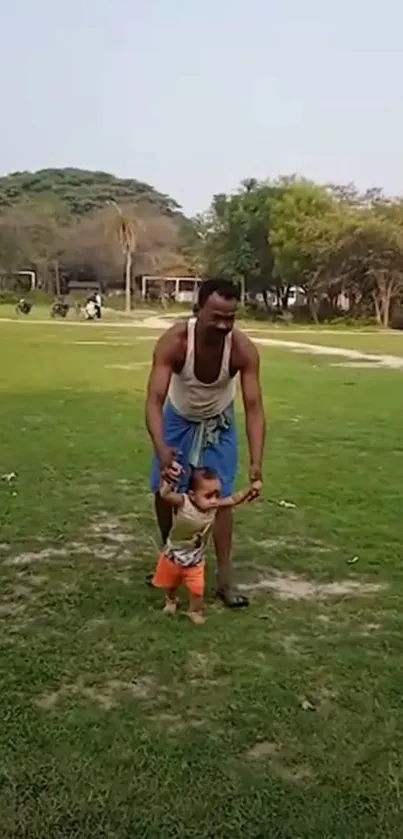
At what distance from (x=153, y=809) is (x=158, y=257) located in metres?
66.9

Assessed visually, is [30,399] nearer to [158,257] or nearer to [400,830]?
[400,830]

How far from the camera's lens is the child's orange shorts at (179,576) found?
421 centimetres

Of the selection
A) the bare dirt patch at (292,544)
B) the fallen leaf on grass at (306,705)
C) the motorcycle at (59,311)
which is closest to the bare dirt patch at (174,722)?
the fallen leaf on grass at (306,705)

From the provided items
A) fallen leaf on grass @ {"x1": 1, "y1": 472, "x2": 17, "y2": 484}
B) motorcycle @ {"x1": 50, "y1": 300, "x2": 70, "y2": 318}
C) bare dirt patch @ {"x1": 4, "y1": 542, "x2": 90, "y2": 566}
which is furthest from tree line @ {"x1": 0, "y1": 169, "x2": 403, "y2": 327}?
bare dirt patch @ {"x1": 4, "y1": 542, "x2": 90, "y2": 566}

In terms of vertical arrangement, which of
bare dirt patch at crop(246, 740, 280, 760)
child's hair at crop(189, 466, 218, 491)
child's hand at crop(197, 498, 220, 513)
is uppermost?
child's hair at crop(189, 466, 218, 491)

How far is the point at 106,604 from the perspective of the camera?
4.39m

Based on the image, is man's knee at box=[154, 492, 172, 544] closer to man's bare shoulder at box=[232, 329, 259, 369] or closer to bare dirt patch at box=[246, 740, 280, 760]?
man's bare shoulder at box=[232, 329, 259, 369]

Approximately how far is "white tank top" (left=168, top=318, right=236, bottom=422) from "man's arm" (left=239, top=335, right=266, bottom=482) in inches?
2.6

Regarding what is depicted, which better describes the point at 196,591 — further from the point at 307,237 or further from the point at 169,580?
the point at 307,237

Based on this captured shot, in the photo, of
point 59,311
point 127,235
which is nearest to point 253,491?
point 59,311

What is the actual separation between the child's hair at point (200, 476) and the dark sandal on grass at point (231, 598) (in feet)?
1.64

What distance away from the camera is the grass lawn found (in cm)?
271

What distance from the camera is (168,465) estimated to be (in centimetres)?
414

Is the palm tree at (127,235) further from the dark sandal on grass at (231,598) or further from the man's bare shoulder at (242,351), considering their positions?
the man's bare shoulder at (242,351)
